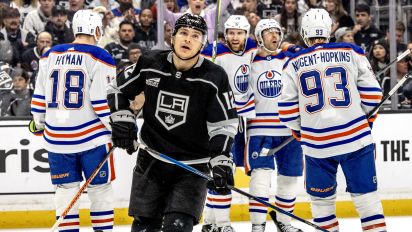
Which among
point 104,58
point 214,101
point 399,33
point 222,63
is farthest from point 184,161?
point 399,33

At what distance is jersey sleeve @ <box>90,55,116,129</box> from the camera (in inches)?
193

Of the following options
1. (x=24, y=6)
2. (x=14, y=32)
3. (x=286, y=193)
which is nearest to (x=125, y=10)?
(x=24, y=6)

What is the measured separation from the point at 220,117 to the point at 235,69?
2132 millimetres

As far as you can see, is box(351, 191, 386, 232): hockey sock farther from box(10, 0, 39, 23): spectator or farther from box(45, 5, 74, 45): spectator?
box(10, 0, 39, 23): spectator

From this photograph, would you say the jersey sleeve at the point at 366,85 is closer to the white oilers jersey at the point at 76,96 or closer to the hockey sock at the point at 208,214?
the white oilers jersey at the point at 76,96

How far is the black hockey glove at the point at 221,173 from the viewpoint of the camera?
12.0ft

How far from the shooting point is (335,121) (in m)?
4.47

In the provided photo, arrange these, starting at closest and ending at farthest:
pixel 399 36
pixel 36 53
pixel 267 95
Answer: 1. pixel 267 95
2. pixel 36 53
3. pixel 399 36

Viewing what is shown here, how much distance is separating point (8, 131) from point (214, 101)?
2.95 m

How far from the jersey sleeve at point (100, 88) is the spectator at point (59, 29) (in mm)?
2030

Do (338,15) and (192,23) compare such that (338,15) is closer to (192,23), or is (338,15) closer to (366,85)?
(366,85)

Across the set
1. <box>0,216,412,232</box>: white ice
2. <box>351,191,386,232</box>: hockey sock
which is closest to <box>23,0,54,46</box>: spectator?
<box>0,216,412,232</box>: white ice

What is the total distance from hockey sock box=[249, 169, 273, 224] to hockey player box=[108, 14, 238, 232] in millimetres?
1953

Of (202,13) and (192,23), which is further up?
(202,13)
